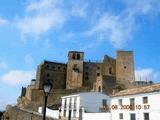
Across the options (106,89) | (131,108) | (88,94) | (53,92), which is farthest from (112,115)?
(53,92)

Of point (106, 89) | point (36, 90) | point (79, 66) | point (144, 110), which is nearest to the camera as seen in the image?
point (144, 110)

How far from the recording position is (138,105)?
3438 cm

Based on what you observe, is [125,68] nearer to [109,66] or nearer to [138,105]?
[109,66]

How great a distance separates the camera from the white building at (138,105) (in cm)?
3225

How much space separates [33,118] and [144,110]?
1500 centimetres

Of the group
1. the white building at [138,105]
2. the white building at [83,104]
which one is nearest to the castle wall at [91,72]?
the white building at [83,104]

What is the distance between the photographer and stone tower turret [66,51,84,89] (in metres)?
71.9

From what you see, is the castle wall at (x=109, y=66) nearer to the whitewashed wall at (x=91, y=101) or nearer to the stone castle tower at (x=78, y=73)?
the stone castle tower at (x=78, y=73)

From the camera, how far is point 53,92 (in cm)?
6538

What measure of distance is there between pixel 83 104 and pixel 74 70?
28.5m

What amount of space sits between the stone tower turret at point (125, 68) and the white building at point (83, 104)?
72.0 feet

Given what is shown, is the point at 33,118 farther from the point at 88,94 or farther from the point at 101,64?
the point at 101,64
